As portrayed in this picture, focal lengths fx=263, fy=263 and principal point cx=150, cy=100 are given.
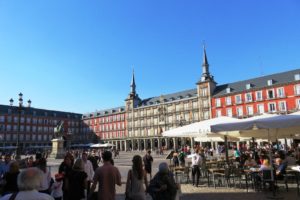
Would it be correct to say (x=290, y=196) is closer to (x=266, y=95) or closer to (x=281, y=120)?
(x=281, y=120)

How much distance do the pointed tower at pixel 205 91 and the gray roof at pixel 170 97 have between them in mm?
4016

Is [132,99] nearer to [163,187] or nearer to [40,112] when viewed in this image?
[40,112]

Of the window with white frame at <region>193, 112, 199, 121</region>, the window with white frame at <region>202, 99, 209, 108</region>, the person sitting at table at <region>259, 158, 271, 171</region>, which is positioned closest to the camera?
the person sitting at table at <region>259, 158, 271, 171</region>

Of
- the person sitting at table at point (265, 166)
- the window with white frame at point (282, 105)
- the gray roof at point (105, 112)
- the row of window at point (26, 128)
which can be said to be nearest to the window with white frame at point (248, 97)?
the window with white frame at point (282, 105)

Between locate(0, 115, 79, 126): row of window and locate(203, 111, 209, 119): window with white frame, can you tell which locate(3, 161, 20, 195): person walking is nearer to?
locate(203, 111, 209, 119): window with white frame

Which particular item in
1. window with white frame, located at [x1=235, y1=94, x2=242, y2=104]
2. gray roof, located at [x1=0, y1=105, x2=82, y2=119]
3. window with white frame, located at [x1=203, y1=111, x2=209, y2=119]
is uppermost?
gray roof, located at [x1=0, y1=105, x2=82, y2=119]

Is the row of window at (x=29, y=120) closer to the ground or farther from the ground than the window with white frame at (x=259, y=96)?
closer to the ground

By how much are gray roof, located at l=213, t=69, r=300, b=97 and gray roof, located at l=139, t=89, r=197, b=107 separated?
7.90 metres

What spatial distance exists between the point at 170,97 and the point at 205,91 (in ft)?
45.7

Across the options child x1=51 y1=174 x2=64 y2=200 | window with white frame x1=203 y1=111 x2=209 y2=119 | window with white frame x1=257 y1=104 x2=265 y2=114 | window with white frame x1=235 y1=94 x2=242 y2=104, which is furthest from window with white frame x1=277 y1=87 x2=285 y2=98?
child x1=51 y1=174 x2=64 y2=200

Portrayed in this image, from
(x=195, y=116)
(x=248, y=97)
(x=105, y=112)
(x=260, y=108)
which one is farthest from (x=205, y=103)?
(x=105, y=112)

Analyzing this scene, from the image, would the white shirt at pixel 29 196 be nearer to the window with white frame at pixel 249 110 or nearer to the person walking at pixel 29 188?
the person walking at pixel 29 188

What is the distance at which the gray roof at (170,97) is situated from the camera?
216 ft

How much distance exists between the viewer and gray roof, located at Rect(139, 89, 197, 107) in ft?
216
